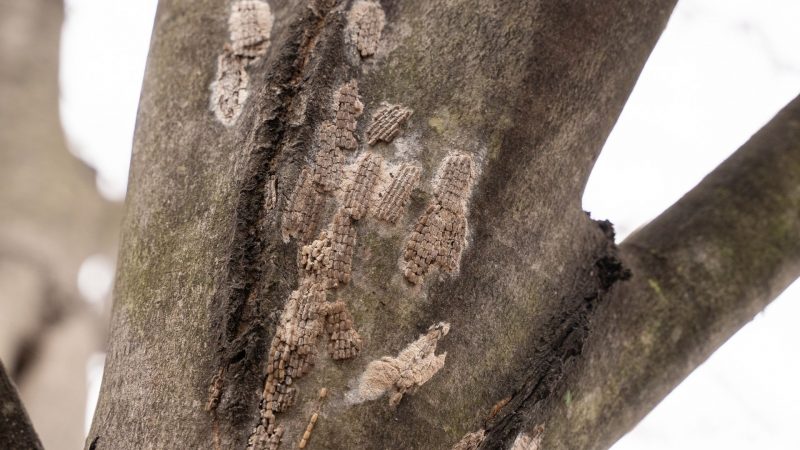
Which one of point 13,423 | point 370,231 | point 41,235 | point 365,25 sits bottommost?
point 41,235

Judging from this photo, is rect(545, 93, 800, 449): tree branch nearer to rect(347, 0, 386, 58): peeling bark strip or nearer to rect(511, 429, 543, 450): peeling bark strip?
rect(511, 429, 543, 450): peeling bark strip

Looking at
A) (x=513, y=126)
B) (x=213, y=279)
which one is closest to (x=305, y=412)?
(x=213, y=279)

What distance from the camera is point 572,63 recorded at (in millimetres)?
792

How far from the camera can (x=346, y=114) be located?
72cm

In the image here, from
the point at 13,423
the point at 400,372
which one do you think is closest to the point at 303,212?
the point at 400,372

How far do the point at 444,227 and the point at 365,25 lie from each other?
215 millimetres

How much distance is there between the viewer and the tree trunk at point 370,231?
0.66m

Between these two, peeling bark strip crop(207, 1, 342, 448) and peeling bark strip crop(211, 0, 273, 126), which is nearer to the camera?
peeling bark strip crop(207, 1, 342, 448)

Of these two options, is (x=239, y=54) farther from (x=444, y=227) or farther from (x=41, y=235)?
(x=41, y=235)

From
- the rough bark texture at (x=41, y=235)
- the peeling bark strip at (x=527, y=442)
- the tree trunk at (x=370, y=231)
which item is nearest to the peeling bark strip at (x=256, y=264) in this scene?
the tree trunk at (x=370, y=231)

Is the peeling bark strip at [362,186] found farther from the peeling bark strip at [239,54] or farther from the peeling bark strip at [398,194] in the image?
the peeling bark strip at [239,54]

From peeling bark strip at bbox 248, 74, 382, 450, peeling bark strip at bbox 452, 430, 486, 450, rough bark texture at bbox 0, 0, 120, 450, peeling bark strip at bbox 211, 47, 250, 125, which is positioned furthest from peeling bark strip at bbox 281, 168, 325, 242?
rough bark texture at bbox 0, 0, 120, 450

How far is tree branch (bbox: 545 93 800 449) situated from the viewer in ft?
2.74

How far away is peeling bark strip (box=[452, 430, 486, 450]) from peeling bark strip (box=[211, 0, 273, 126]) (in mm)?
376
